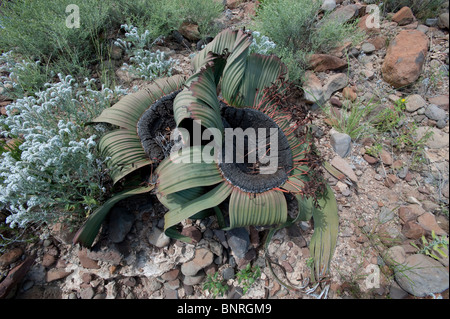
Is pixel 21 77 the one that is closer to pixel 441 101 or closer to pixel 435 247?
pixel 435 247

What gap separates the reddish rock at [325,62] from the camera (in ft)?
6.66

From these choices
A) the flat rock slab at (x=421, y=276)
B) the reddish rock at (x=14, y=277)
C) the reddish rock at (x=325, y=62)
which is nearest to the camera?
the reddish rock at (x=14, y=277)

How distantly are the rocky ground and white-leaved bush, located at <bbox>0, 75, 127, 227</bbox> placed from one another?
15 cm

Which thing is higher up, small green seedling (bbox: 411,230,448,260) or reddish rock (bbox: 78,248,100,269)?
reddish rock (bbox: 78,248,100,269)

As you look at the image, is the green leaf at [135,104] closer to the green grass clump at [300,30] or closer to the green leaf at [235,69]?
the green leaf at [235,69]

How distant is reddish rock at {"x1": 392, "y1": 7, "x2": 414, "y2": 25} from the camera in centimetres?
224

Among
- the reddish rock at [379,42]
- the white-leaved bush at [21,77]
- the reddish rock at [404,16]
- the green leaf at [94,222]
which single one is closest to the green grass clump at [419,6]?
the reddish rock at [404,16]

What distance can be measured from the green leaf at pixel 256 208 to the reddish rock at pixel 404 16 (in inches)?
80.6

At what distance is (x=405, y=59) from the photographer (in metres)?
1.93

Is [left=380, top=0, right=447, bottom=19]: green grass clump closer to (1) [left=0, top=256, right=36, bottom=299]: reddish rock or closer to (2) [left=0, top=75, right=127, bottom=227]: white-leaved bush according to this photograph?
(2) [left=0, top=75, right=127, bottom=227]: white-leaved bush

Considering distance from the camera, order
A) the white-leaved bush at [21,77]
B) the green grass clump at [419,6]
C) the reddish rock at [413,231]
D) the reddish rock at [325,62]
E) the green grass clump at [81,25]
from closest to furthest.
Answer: the reddish rock at [413,231] < the white-leaved bush at [21,77] < the green grass clump at [81,25] < the reddish rock at [325,62] < the green grass clump at [419,6]

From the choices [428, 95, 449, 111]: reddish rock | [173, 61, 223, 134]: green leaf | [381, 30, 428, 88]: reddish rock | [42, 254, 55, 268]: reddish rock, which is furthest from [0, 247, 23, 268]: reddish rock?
[428, 95, 449, 111]: reddish rock

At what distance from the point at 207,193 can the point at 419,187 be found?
1.38m
